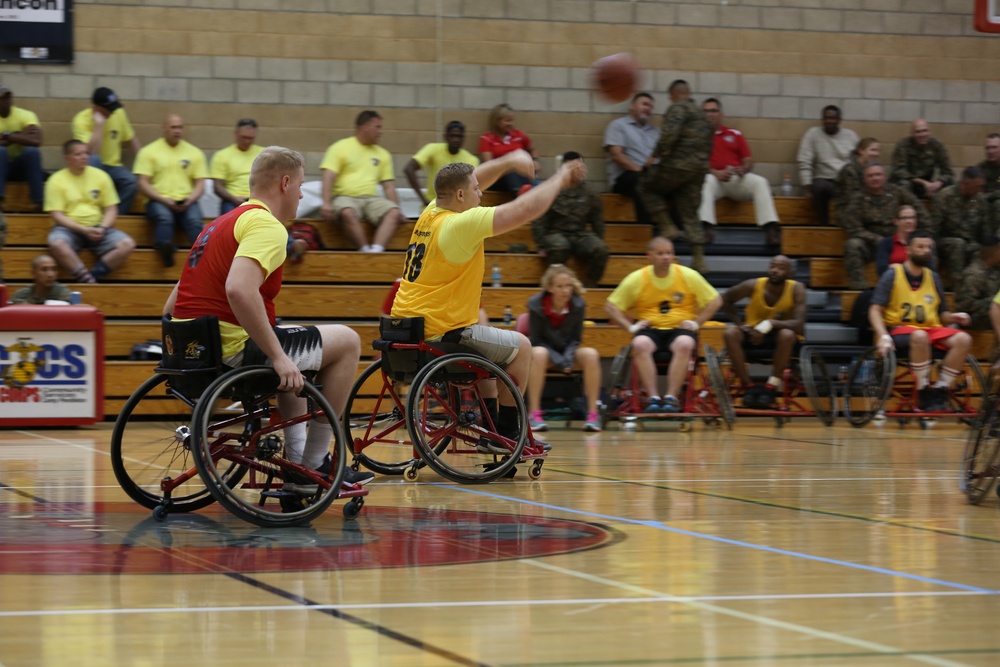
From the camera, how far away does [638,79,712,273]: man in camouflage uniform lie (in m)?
11.5

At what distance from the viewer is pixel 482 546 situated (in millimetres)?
4055

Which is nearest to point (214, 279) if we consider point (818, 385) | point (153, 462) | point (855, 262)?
point (153, 462)

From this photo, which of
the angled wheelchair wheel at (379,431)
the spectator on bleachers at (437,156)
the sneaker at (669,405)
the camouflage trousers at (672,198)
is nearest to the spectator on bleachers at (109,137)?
the spectator on bleachers at (437,156)

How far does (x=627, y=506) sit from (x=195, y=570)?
192 centimetres

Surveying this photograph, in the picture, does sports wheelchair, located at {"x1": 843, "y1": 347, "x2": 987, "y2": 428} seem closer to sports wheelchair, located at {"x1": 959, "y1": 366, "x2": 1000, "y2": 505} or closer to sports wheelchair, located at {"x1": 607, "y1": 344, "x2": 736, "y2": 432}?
sports wheelchair, located at {"x1": 607, "y1": 344, "x2": 736, "y2": 432}

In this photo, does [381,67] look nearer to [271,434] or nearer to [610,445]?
[610,445]

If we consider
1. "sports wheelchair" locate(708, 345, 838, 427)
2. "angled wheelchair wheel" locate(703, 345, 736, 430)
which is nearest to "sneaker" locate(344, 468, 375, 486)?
"angled wheelchair wheel" locate(703, 345, 736, 430)

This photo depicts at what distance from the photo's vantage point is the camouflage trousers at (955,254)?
11.6 meters

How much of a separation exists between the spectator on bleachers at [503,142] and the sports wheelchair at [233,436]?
7403 mm

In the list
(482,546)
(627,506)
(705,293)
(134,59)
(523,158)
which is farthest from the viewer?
(134,59)

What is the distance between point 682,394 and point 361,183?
3478mm

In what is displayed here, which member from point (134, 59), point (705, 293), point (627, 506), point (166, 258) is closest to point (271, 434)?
point (627, 506)

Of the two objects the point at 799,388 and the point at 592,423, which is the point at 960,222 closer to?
the point at 799,388

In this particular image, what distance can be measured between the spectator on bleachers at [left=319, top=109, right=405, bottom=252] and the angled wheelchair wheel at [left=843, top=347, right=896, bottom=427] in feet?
12.6
